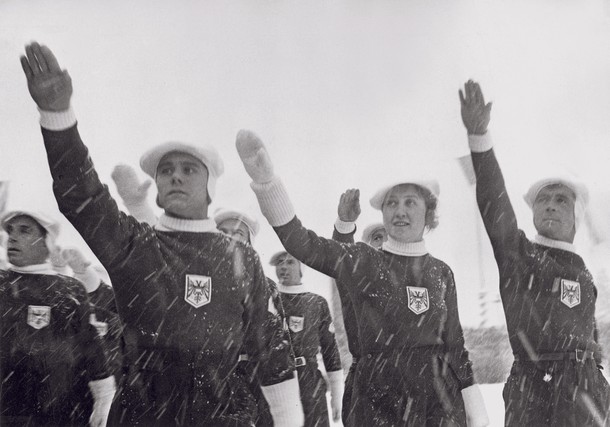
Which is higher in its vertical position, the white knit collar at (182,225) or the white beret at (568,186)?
the white beret at (568,186)

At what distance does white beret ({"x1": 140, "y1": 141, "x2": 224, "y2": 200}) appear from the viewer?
11.6ft

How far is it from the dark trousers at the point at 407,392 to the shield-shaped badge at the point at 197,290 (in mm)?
1444

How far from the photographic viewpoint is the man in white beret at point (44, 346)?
15.2ft

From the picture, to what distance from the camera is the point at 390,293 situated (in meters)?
4.40

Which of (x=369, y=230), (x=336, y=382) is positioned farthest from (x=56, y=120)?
(x=336, y=382)

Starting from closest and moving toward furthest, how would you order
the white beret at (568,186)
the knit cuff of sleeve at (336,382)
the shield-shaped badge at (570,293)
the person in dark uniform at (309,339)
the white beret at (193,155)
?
the white beret at (193,155), the shield-shaped badge at (570,293), the white beret at (568,186), the person in dark uniform at (309,339), the knit cuff of sleeve at (336,382)

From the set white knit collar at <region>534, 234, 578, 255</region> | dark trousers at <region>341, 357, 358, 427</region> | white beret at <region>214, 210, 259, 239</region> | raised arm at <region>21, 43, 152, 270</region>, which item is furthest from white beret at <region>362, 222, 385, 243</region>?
raised arm at <region>21, 43, 152, 270</region>

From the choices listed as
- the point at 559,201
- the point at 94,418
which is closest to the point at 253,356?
the point at 94,418

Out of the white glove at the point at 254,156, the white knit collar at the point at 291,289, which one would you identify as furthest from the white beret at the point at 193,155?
the white knit collar at the point at 291,289

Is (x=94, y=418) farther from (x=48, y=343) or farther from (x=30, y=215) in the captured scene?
(x=30, y=215)

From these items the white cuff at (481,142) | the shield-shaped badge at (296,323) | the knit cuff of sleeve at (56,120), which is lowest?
the shield-shaped badge at (296,323)

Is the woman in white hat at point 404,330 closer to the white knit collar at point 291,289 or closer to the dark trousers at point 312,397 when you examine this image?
the dark trousers at point 312,397

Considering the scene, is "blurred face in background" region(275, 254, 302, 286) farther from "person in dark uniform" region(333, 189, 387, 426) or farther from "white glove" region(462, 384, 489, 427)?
"white glove" region(462, 384, 489, 427)

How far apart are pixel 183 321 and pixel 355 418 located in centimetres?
160
